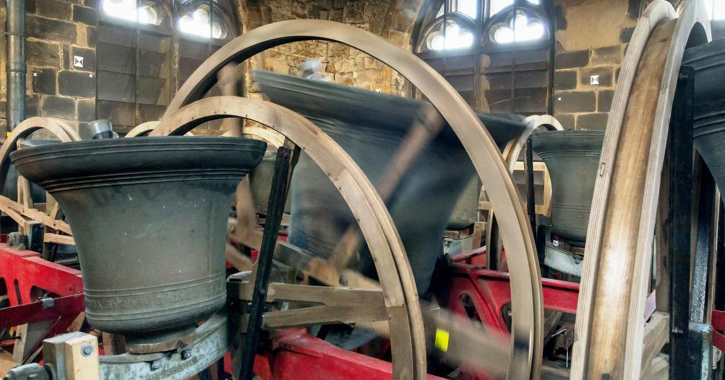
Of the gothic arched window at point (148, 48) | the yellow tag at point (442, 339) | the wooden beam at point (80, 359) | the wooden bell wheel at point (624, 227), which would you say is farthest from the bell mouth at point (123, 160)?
the gothic arched window at point (148, 48)

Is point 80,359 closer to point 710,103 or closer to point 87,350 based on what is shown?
point 87,350

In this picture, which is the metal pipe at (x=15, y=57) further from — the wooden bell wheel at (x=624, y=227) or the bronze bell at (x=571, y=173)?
the wooden bell wheel at (x=624, y=227)

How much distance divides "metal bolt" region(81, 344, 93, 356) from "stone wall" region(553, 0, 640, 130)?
5.16 metres

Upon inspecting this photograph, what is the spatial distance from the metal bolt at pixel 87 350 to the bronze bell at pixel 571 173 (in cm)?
201

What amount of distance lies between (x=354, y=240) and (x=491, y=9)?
5.12 m

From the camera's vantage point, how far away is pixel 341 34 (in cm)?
162

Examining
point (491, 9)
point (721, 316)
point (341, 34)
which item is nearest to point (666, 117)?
point (341, 34)

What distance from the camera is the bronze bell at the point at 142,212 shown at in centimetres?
128

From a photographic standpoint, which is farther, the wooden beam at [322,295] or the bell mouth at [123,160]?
the wooden beam at [322,295]

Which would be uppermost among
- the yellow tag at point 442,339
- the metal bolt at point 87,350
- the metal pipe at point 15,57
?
the metal pipe at point 15,57

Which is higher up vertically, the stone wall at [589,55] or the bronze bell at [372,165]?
the stone wall at [589,55]

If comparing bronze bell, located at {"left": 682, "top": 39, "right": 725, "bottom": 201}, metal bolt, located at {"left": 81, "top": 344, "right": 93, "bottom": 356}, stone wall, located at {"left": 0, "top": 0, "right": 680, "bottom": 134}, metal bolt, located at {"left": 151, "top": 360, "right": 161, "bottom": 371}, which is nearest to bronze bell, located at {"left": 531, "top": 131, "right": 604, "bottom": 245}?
bronze bell, located at {"left": 682, "top": 39, "right": 725, "bottom": 201}

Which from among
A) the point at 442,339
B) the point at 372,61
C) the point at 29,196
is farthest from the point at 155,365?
the point at 372,61

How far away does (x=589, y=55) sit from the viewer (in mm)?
5508
